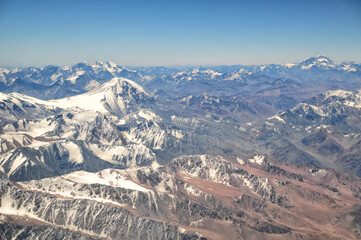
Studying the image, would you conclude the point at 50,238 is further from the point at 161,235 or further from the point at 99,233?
the point at 161,235

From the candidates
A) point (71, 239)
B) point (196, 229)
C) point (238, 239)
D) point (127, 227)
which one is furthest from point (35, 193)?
point (238, 239)

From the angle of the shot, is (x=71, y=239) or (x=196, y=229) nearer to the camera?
(x=71, y=239)

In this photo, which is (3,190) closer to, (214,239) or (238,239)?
(214,239)

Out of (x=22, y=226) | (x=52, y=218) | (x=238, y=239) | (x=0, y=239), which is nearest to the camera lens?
(x=0, y=239)

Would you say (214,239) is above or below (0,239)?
below

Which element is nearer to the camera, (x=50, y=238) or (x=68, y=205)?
(x=50, y=238)

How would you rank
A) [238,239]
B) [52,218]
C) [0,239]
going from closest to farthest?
[0,239] < [52,218] < [238,239]

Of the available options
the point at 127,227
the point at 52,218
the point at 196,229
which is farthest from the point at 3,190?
the point at 196,229

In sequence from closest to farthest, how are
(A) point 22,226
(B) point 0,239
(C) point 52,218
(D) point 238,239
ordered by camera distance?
(B) point 0,239 < (A) point 22,226 < (C) point 52,218 < (D) point 238,239

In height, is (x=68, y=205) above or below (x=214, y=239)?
above
